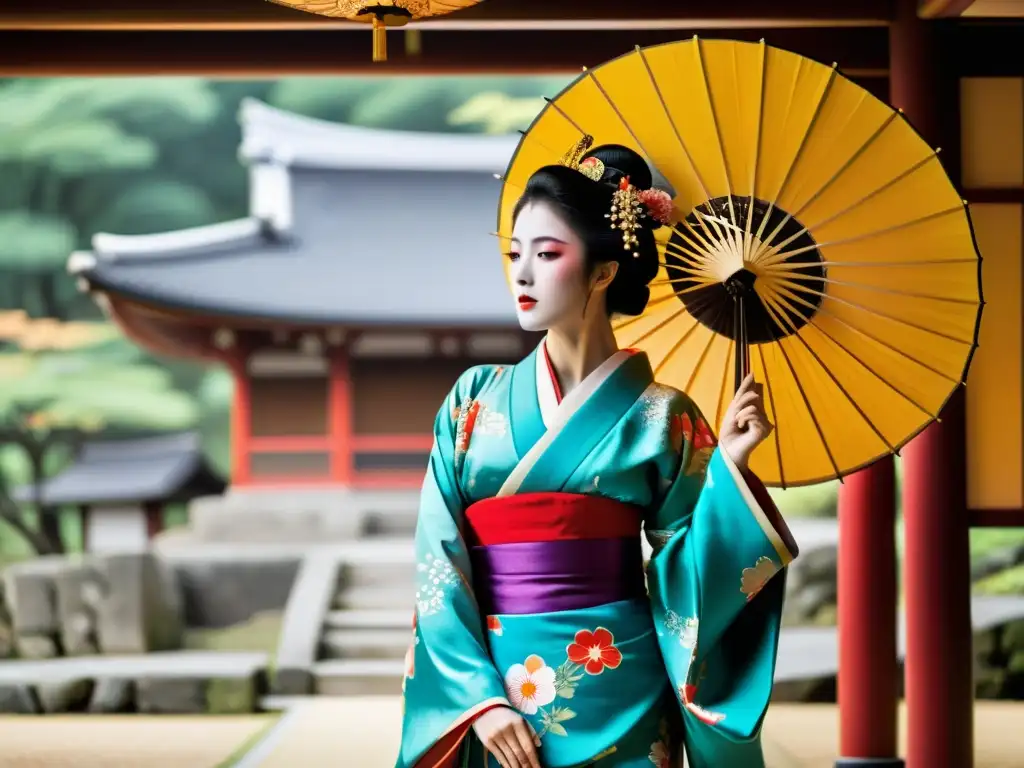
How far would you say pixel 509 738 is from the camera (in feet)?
6.85

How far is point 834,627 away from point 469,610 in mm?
8041

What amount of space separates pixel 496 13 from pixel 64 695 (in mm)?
5387

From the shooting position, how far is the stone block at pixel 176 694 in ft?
24.7

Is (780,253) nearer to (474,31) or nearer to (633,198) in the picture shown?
(633,198)

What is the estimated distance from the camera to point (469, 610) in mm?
2172

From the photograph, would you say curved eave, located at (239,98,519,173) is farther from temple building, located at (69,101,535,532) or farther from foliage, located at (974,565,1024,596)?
foliage, located at (974,565,1024,596)

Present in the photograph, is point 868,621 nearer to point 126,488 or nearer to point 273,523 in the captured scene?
point 273,523

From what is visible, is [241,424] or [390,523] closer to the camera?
[390,523]

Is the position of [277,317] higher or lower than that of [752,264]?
higher

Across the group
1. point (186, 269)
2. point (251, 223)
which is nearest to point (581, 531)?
point (186, 269)

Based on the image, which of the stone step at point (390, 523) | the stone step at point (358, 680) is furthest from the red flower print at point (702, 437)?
the stone step at point (390, 523)

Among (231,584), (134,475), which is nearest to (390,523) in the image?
(231,584)

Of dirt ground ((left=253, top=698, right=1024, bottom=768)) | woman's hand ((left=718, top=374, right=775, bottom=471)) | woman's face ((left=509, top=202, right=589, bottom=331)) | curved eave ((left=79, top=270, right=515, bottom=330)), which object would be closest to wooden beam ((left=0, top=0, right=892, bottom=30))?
woman's face ((left=509, top=202, right=589, bottom=331))

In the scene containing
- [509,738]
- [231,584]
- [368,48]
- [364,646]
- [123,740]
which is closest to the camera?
[509,738]
